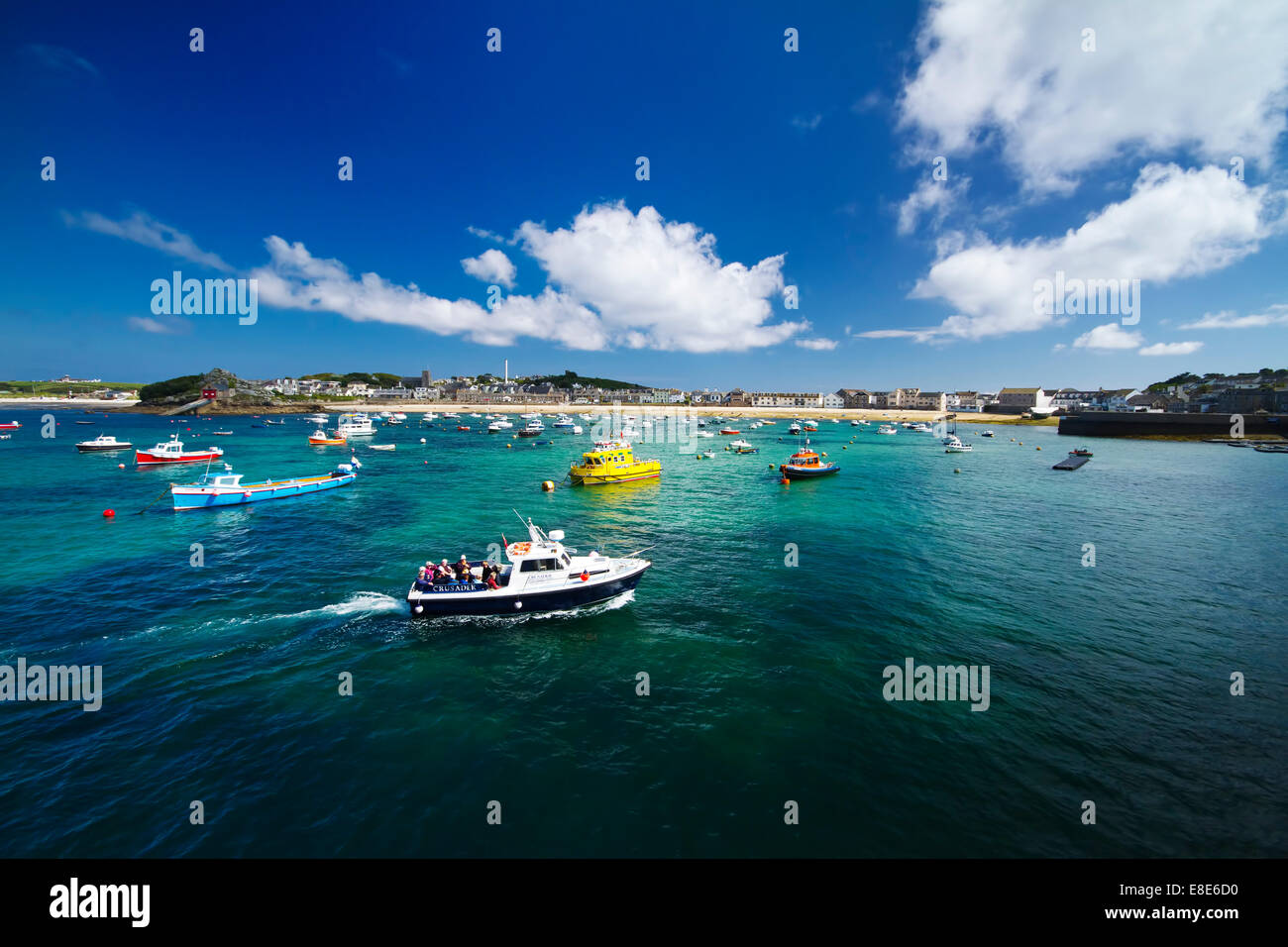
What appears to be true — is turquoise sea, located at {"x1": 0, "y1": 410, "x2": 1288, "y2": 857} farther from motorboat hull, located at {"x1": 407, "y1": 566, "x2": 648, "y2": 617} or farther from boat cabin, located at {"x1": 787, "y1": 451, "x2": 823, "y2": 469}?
boat cabin, located at {"x1": 787, "y1": 451, "x2": 823, "y2": 469}

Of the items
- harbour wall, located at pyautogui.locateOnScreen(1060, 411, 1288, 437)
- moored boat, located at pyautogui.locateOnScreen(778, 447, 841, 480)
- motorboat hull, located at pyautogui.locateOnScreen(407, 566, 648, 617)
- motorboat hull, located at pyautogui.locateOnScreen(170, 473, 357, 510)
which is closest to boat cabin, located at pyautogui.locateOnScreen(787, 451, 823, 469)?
moored boat, located at pyautogui.locateOnScreen(778, 447, 841, 480)

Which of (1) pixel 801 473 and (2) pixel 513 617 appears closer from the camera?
(2) pixel 513 617

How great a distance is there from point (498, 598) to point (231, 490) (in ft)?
131

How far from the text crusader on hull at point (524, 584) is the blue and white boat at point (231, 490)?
1401 inches

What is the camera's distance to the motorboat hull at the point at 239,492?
44969mm

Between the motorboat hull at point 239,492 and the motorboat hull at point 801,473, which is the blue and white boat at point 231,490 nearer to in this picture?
the motorboat hull at point 239,492

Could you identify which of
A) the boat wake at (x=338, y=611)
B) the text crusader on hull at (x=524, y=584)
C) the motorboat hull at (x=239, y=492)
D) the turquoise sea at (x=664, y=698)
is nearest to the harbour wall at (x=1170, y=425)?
the turquoise sea at (x=664, y=698)

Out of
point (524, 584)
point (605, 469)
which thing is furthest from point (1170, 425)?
point (524, 584)

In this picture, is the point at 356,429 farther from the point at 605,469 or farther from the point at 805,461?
the point at 805,461

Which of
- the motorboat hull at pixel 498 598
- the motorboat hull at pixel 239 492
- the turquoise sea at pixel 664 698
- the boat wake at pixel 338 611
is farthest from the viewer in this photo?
the motorboat hull at pixel 239 492

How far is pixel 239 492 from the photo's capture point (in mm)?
47344
